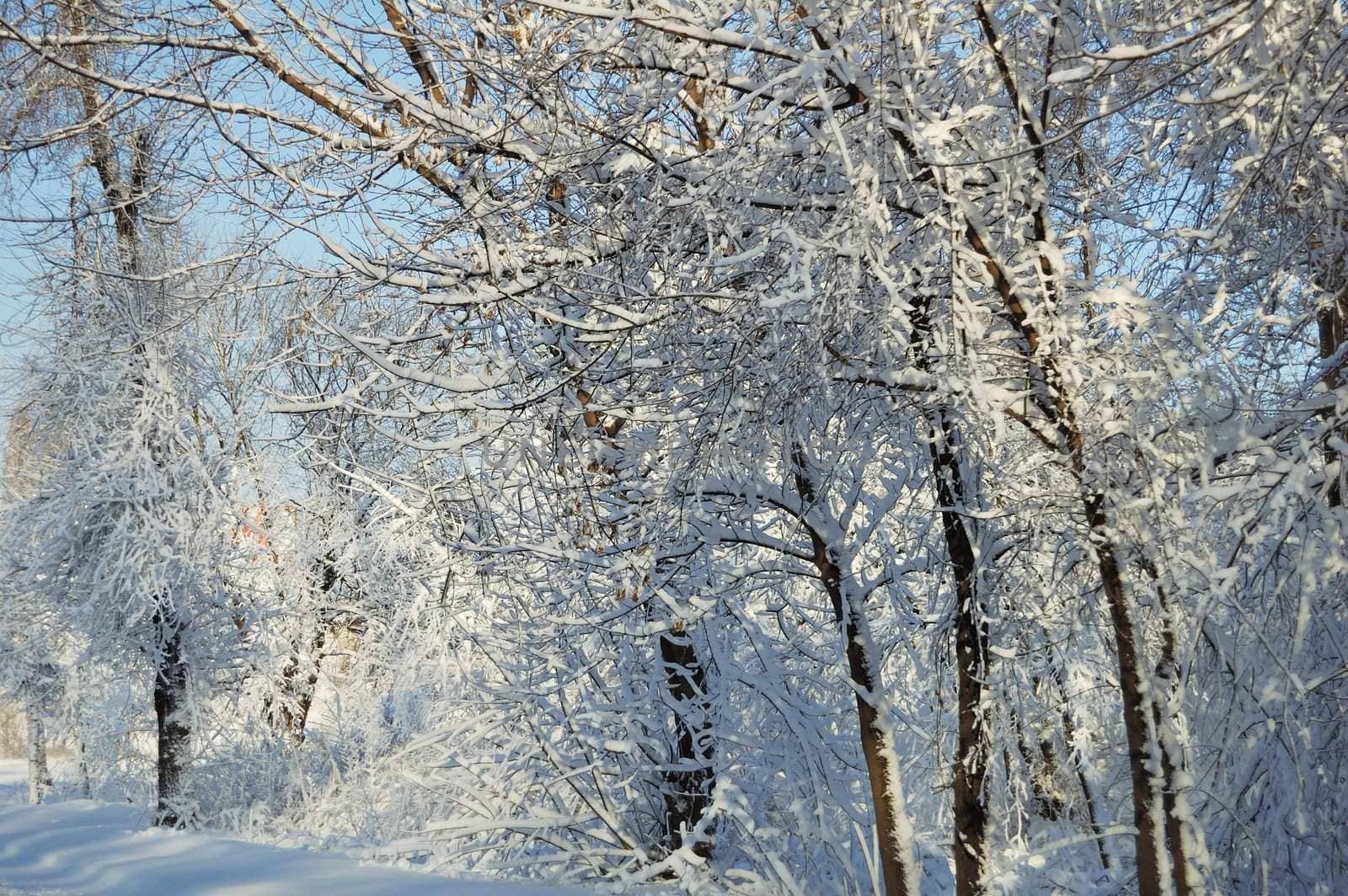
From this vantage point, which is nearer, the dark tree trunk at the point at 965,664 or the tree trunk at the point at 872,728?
the dark tree trunk at the point at 965,664

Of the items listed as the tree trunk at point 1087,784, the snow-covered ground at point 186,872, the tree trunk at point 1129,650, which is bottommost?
the tree trunk at point 1087,784

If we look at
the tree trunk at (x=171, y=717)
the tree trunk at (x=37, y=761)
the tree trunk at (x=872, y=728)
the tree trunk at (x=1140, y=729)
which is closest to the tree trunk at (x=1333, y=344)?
the tree trunk at (x=1140, y=729)

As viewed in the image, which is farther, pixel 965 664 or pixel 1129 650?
pixel 965 664

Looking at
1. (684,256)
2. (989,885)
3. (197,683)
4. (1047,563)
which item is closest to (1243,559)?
(989,885)

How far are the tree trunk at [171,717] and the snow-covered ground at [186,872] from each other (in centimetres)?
635

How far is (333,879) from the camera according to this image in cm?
460

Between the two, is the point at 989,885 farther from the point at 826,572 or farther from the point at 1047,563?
the point at 1047,563

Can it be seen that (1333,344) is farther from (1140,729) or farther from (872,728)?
(872,728)

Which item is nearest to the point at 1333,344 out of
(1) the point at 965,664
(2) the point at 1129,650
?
(2) the point at 1129,650

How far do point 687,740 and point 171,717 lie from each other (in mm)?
9037

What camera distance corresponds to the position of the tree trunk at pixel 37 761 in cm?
1936

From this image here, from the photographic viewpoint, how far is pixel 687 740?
6875 millimetres

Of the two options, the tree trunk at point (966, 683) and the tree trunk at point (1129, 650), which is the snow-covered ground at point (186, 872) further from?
the tree trunk at point (1129, 650)

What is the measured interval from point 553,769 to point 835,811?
194 cm
